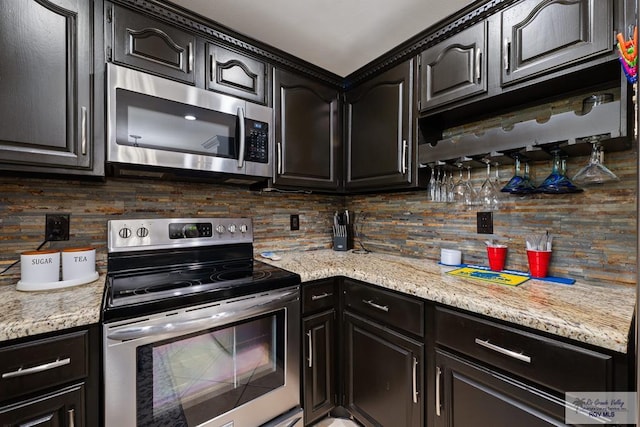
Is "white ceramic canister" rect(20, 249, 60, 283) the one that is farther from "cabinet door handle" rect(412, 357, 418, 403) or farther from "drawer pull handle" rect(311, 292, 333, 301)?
"cabinet door handle" rect(412, 357, 418, 403)

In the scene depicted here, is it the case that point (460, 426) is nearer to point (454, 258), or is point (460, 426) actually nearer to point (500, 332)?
point (500, 332)

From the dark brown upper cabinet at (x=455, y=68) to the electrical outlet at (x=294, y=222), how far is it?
111 cm

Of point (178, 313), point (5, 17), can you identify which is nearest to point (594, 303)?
point (178, 313)

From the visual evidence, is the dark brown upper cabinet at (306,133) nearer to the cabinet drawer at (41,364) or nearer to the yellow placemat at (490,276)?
the yellow placemat at (490,276)

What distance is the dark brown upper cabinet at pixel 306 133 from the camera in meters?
1.68

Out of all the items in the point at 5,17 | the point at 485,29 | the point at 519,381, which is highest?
the point at 485,29

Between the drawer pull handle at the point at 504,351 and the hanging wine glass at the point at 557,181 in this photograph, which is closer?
the drawer pull handle at the point at 504,351

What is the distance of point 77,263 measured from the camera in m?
1.21

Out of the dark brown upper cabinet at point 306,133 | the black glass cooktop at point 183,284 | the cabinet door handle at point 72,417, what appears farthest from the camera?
the dark brown upper cabinet at point 306,133

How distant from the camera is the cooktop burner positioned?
1046 millimetres

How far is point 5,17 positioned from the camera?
101cm

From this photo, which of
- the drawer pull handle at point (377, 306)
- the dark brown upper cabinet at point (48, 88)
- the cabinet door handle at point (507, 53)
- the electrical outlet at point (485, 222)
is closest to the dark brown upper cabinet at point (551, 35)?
the cabinet door handle at point (507, 53)

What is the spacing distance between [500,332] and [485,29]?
1.30 metres

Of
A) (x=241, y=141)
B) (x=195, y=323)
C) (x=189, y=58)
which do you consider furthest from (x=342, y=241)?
(x=189, y=58)
